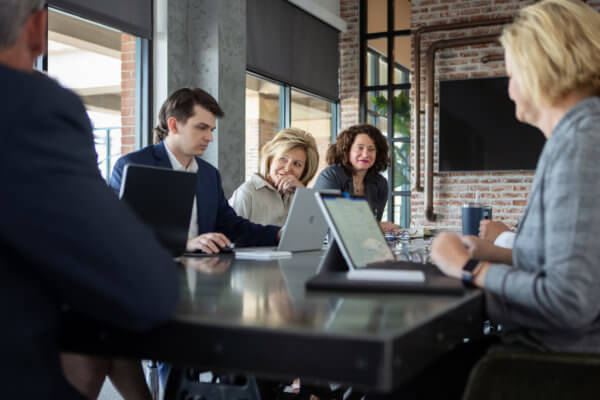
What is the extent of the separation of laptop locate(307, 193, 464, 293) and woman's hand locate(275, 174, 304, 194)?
5.09 feet

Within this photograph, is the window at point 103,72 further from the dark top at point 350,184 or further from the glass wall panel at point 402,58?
the glass wall panel at point 402,58

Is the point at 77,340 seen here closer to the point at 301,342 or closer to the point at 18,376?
the point at 18,376

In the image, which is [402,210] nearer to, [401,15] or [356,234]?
[401,15]

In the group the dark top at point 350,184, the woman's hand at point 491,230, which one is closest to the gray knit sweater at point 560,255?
the woman's hand at point 491,230

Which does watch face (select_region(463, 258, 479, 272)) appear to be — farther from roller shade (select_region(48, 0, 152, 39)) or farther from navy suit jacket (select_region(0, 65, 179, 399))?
roller shade (select_region(48, 0, 152, 39))

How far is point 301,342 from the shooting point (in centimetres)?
79

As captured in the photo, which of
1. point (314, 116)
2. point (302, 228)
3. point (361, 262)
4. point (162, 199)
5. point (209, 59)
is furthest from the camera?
Result: point (314, 116)

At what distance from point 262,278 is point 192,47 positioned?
12.1ft

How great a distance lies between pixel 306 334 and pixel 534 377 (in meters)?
0.47

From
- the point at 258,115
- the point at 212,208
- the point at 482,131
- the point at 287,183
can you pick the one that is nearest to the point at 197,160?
the point at 212,208

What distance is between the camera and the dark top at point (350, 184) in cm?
381

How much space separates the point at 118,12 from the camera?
4.25 m

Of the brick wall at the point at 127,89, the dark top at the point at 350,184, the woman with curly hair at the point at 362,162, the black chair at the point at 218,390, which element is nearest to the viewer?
the black chair at the point at 218,390

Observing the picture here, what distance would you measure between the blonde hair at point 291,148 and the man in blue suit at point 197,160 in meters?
0.51
